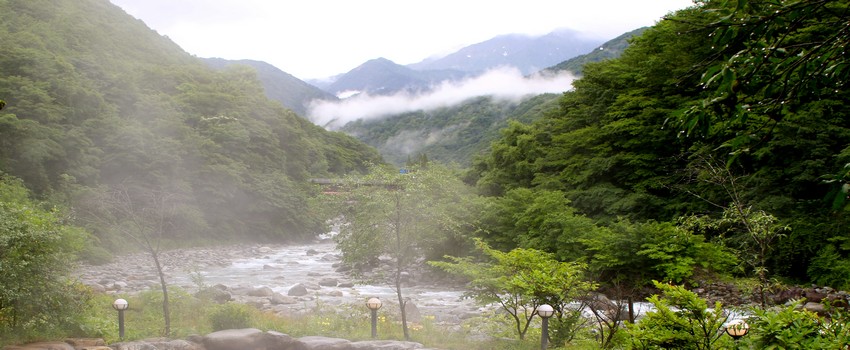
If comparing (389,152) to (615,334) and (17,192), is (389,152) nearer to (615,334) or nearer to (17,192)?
(17,192)

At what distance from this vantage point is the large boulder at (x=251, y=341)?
9578 mm

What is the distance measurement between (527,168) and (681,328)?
72.6 ft

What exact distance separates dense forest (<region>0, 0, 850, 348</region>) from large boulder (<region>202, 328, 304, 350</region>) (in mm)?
2241

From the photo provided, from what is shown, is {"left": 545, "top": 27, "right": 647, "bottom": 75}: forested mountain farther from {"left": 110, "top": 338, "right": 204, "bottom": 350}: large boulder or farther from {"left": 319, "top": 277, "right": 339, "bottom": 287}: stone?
{"left": 110, "top": 338, "right": 204, "bottom": 350}: large boulder

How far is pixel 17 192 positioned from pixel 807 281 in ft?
96.2

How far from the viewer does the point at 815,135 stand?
14367 mm

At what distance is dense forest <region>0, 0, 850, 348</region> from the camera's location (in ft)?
9.30

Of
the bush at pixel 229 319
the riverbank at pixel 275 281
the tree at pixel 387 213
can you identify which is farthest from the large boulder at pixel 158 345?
the riverbank at pixel 275 281

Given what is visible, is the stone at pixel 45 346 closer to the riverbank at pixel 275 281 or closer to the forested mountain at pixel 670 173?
the riverbank at pixel 275 281

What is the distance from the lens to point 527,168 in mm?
26906

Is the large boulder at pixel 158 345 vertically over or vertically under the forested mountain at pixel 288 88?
under

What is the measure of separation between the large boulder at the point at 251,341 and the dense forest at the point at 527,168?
224 centimetres

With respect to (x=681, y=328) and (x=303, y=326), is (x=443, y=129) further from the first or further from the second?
(x=681, y=328)

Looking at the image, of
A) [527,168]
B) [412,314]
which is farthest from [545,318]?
[527,168]
